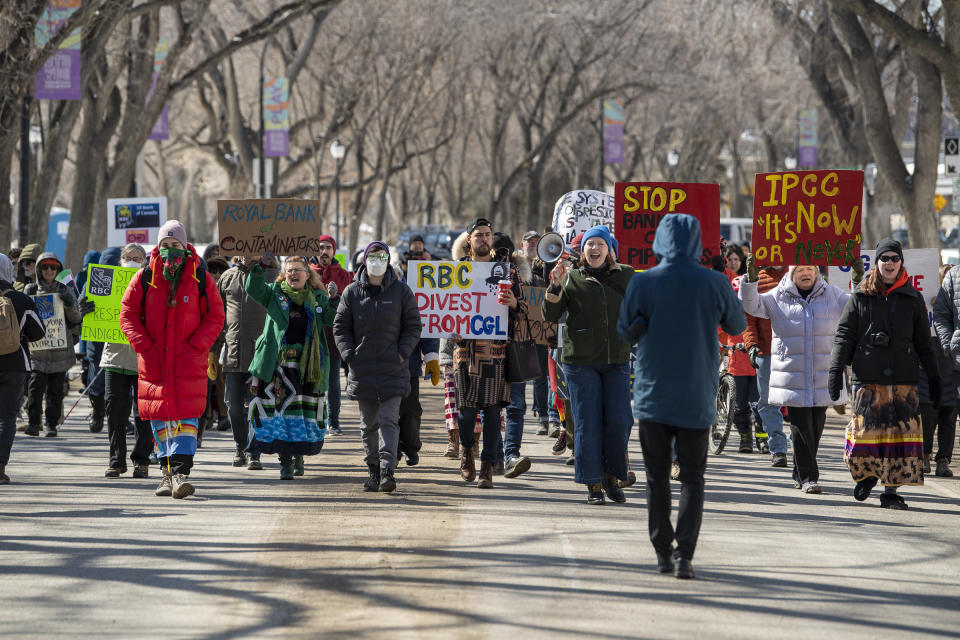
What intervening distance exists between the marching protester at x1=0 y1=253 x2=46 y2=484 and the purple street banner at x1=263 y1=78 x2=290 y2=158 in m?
21.5

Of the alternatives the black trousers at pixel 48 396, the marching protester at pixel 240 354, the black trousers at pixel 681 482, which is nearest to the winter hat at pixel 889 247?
the black trousers at pixel 681 482

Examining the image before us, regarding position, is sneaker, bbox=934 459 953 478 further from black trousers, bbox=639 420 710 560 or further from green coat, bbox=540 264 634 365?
black trousers, bbox=639 420 710 560

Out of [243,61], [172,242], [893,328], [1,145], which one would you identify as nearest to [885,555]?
[893,328]

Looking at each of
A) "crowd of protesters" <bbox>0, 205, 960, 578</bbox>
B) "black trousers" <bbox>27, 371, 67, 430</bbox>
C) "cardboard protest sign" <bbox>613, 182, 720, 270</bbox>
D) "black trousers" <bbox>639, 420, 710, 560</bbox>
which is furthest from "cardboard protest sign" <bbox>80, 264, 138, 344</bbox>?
"black trousers" <bbox>639, 420, 710, 560</bbox>

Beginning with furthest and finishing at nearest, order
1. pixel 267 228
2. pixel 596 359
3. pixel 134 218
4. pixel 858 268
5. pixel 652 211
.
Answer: pixel 134 218, pixel 652 211, pixel 267 228, pixel 858 268, pixel 596 359

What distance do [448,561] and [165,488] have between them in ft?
10.2

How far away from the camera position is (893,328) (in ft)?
32.3

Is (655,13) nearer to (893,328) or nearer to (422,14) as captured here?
(422,14)

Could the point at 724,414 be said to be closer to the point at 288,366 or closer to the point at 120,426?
the point at 288,366

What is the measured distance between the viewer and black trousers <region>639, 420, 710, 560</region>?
7285 mm

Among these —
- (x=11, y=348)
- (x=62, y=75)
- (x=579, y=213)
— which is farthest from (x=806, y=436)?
(x=62, y=75)

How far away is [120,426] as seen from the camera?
10859mm

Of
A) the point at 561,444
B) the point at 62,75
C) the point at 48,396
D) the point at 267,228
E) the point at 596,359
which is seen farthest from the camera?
the point at 62,75

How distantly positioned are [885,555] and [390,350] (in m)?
3.78
